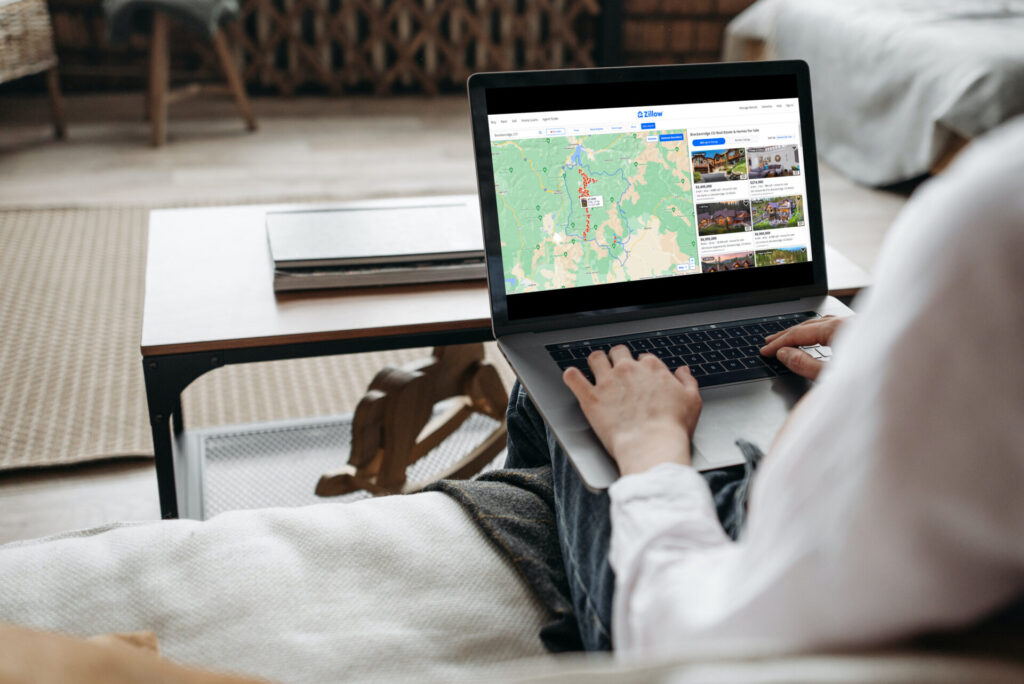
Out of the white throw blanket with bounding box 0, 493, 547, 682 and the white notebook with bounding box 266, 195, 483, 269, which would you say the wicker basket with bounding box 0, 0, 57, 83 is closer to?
the white notebook with bounding box 266, 195, 483, 269

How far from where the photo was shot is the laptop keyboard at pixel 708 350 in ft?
2.68

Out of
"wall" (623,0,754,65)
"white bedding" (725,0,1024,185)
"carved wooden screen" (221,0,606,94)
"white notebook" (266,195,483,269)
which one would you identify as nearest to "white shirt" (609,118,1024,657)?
"white notebook" (266,195,483,269)

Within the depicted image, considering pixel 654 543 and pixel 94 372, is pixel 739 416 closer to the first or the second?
pixel 654 543

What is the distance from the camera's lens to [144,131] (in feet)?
10.3

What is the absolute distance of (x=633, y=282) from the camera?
90cm

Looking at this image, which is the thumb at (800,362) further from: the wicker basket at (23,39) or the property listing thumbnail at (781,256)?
the wicker basket at (23,39)

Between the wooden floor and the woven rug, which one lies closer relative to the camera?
the woven rug

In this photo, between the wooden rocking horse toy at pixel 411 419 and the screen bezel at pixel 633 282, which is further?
the wooden rocking horse toy at pixel 411 419

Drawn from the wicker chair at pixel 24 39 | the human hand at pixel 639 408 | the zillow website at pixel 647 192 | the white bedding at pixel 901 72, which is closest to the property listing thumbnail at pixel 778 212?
the zillow website at pixel 647 192

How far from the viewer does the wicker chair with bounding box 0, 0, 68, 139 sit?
2.50 m

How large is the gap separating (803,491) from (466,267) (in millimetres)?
792

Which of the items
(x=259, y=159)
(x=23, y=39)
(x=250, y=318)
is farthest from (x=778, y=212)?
(x=23, y=39)

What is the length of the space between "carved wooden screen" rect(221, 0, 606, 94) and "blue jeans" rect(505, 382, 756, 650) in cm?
325

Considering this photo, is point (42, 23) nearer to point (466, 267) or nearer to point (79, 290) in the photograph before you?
point (79, 290)
